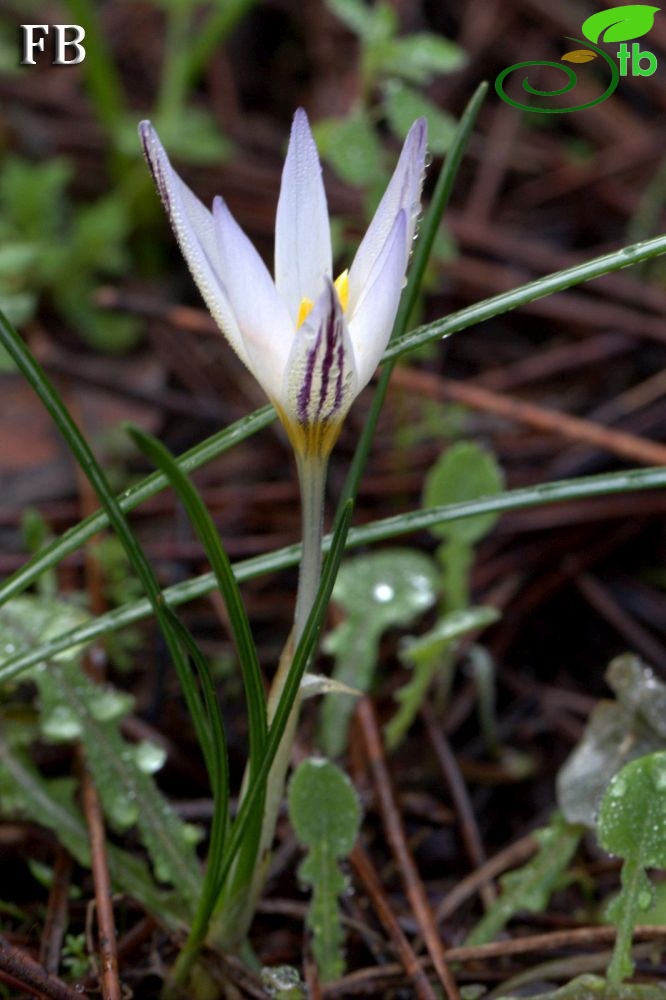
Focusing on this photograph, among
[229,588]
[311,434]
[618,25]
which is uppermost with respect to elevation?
[618,25]

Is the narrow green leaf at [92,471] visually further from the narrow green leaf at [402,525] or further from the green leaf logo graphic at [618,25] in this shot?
the green leaf logo graphic at [618,25]

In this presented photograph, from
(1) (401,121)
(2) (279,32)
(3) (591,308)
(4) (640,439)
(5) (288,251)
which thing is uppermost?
(2) (279,32)

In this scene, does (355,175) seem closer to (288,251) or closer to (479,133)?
(288,251)

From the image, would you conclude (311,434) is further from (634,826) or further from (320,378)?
(634,826)

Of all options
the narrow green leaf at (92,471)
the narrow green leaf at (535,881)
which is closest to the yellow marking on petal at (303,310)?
the narrow green leaf at (92,471)

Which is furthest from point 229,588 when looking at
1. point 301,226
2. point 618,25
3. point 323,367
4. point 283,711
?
point 618,25

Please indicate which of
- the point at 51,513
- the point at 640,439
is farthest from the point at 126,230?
the point at 640,439
